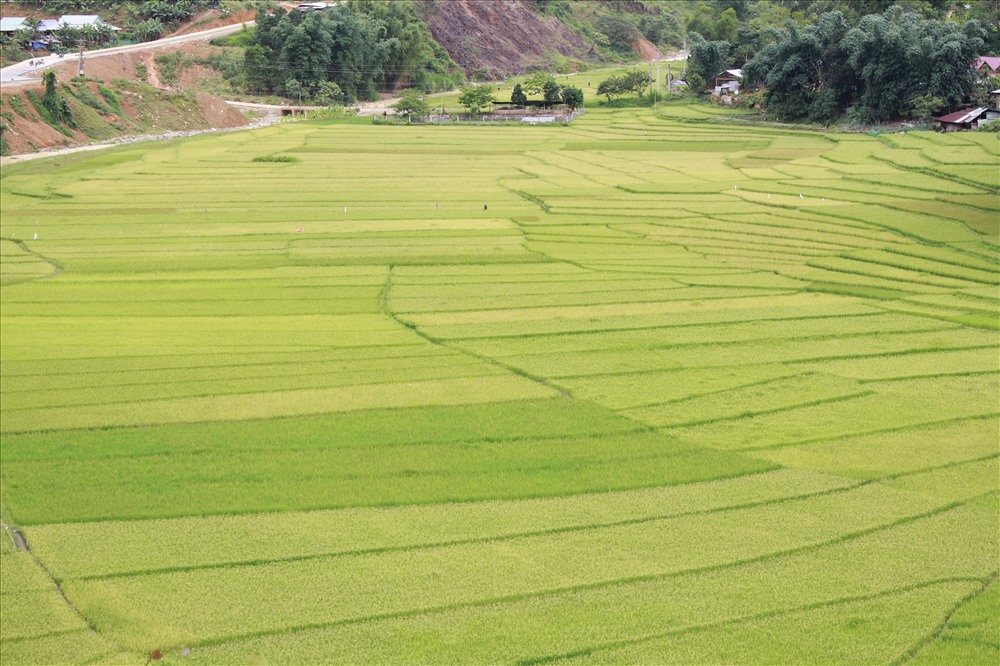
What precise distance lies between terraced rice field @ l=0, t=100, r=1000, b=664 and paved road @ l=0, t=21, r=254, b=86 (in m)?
27.2

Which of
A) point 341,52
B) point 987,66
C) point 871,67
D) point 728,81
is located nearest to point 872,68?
point 871,67

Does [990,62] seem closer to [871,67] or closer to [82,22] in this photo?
[871,67]

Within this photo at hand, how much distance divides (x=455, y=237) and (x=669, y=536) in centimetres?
1977

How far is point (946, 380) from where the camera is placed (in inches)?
782

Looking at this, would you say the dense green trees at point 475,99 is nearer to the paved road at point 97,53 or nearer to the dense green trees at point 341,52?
the dense green trees at point 341,52

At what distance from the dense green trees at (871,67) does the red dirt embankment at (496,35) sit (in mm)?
33510

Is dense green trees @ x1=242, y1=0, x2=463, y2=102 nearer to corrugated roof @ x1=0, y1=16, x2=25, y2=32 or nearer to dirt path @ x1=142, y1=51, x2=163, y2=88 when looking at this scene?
dirt path @ x1=142, y1=51, x2=163, y2=88

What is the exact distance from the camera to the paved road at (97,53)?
194 ft

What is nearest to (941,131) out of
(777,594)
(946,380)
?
(946,380)

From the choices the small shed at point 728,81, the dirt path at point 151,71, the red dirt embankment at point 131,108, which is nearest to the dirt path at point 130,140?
the red dirt embankment at point 131,108

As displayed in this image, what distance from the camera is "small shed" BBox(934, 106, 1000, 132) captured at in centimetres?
5569

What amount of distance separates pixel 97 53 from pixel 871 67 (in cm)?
4874

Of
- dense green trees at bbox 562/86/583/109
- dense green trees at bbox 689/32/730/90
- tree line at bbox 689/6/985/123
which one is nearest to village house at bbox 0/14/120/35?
dense green trees at bbox 562/86/583/109

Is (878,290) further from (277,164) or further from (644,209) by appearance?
(277,164)
